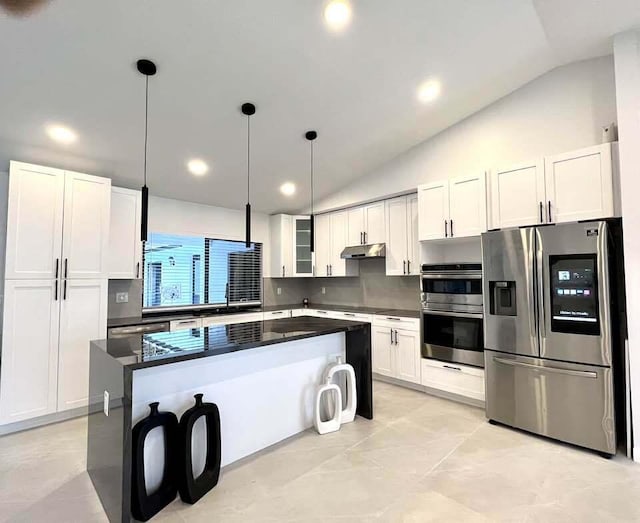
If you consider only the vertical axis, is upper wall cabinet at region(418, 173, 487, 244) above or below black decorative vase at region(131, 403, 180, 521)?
above

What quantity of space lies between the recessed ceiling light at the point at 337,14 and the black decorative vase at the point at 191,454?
2814mm

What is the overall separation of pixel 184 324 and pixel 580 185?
4484 mm

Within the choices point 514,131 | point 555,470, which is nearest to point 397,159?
point 514,131

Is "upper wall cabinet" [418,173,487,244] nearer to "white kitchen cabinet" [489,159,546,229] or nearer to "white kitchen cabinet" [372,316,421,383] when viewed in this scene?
"white kitchen cabinet" [489,159,546,229]

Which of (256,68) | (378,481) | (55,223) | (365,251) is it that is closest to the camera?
(378,481)

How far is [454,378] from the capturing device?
12.4 ft

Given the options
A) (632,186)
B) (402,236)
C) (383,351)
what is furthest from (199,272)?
(632,186)

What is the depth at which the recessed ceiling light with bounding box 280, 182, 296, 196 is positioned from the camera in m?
4.98

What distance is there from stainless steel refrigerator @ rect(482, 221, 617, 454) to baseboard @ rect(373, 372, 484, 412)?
0.40 meters

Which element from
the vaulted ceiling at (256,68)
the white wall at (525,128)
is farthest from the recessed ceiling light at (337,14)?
the white wall at (525,128)

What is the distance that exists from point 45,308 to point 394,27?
395 centimetres

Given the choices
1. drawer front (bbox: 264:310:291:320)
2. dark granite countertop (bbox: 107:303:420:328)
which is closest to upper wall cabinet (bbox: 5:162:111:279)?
dark granite countertop (bbox: 107:303:420:328)

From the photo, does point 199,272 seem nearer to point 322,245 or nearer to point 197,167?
point 197,167

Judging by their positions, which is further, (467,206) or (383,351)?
(383,351)
